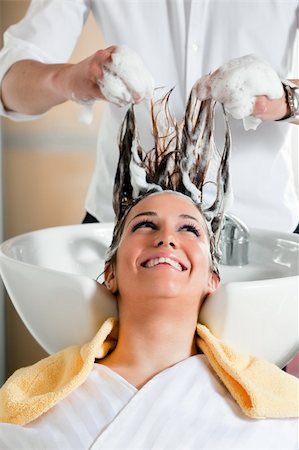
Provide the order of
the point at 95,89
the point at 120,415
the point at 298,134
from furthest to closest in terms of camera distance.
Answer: the point at 298,134, the point at 95,89, the point at 120,415

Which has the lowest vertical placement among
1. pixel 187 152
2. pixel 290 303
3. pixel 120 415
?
pixel 120 415

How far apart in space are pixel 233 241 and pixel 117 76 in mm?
395

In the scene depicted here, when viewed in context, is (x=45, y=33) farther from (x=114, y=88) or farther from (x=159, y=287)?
(x=159, y=287)

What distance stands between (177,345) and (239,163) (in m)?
0.50

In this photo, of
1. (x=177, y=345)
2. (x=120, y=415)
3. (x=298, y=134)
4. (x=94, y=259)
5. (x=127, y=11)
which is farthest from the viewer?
(x=298, y=134)

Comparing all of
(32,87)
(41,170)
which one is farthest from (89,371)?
(41,170)

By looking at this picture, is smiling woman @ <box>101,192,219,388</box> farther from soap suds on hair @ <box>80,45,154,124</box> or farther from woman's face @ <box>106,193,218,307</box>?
soap suds on hair @ <box>80,45,154,124</box>

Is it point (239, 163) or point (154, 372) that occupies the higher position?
point (239, 163)

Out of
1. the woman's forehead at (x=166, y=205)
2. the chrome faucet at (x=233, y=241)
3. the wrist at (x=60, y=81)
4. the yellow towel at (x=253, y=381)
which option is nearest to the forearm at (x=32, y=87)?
the wrist at (x=60, y=81)

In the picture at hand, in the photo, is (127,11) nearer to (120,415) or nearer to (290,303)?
(290,303)

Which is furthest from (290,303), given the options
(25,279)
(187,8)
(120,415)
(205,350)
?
(187,8)

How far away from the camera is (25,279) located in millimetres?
1145

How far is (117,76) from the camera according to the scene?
115 cm

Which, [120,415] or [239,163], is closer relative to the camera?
[120,415]
